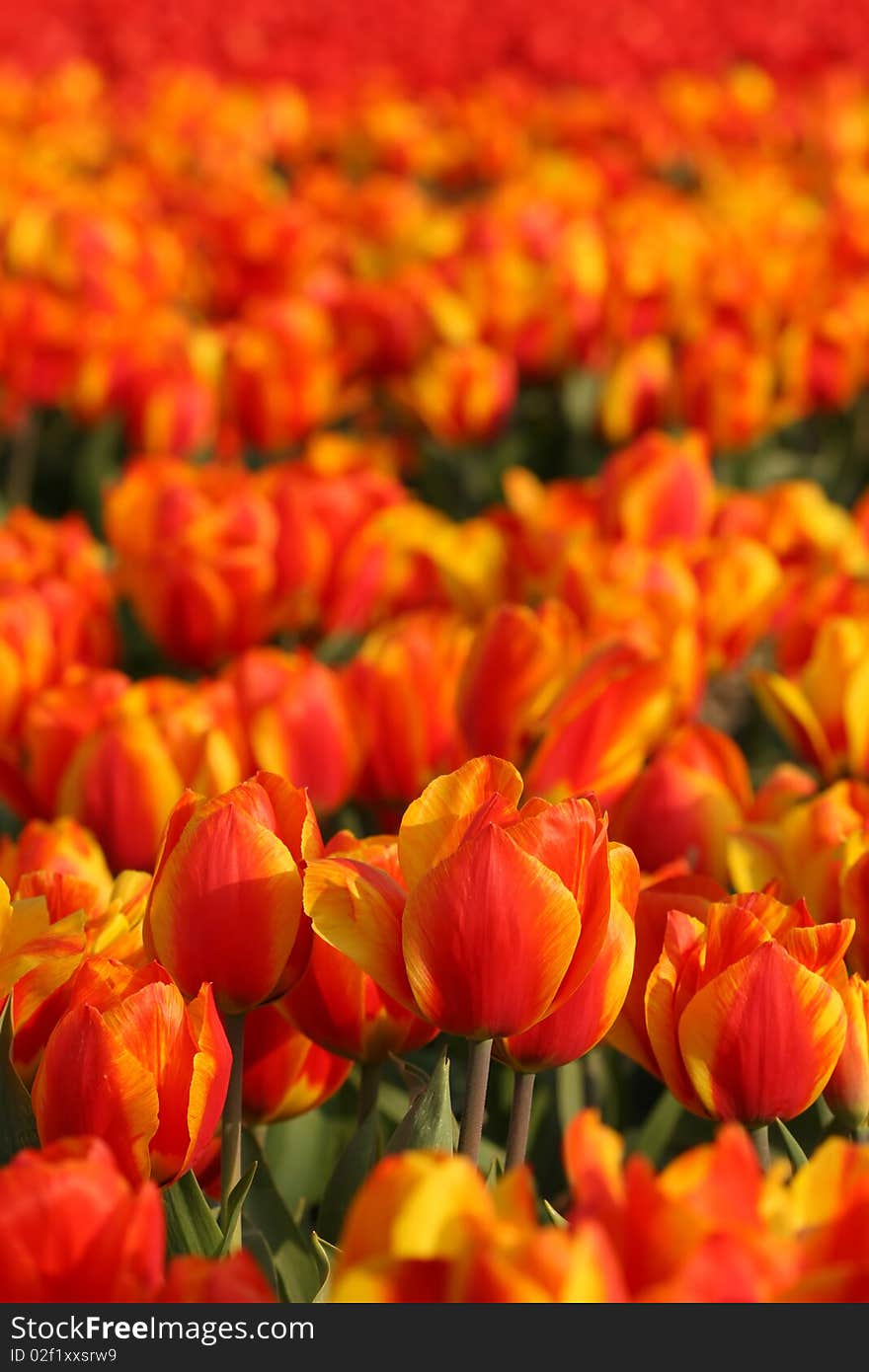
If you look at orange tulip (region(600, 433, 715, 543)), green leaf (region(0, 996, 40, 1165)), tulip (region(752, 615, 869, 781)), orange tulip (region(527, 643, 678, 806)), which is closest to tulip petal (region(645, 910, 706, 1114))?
green leaf (region(0, 996, 40, 1165))

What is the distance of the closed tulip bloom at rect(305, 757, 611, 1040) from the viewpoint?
94 cm

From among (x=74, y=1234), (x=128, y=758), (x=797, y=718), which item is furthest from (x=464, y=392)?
(x=74, y=1234)

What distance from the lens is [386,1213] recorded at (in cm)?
71

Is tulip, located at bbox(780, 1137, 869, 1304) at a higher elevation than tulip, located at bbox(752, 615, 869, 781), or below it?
higher

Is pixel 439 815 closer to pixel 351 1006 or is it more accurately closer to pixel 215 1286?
pixel 351 1006

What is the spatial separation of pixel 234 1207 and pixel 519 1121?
16 cm

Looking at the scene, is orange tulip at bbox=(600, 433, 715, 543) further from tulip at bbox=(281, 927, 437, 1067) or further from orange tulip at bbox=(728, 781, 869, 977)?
tulip at bbox=(281, 927, 437, 1067)

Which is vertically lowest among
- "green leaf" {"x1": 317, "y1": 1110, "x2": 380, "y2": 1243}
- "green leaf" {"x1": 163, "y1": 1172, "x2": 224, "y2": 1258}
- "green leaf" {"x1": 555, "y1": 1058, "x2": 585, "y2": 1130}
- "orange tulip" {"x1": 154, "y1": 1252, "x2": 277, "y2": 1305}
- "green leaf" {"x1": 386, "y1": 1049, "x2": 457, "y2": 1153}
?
"green leaf" {"x1": 555, "y1": 1058, "x2": 585, "y2": 1130}

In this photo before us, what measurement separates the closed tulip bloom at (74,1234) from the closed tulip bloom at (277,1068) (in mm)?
405

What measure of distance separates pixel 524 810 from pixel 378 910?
0.31 feet

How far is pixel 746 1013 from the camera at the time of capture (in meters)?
0.98

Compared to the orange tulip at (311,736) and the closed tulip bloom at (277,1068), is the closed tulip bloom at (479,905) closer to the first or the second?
the closed tulip bloom at (277,1068)

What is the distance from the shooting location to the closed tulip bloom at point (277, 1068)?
1172 millimetres

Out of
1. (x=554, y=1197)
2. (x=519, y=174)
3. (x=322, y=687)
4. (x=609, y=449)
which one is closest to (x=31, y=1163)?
(x=554, y=1197)
